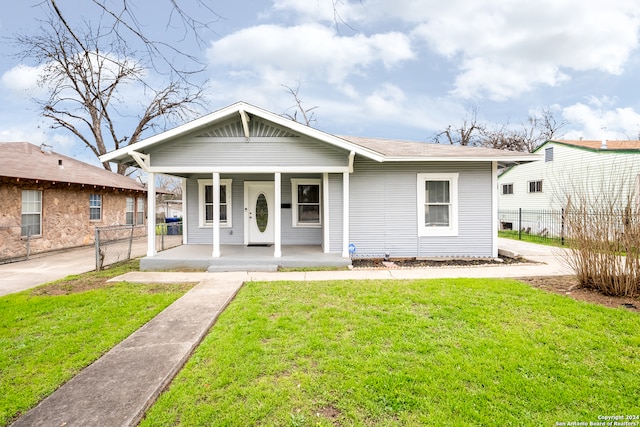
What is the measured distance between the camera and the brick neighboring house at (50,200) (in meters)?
10.1

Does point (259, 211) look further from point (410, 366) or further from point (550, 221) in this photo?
point (550, 221)

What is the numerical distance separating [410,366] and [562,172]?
15634 mm

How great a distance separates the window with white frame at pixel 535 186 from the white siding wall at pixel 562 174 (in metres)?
0.20

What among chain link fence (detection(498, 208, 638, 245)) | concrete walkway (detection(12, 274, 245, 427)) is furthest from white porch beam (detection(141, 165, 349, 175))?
chain link fence (detection(498, 208, 638, 245))

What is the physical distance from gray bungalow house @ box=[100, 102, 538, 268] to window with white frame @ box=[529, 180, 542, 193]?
35.9ft

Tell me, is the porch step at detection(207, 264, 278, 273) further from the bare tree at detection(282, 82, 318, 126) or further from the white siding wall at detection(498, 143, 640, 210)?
the bare tree at detection(282, 82, 318, 126)

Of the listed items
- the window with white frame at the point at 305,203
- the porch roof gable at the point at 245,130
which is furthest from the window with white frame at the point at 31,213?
the window with white frame at the point at 305,203

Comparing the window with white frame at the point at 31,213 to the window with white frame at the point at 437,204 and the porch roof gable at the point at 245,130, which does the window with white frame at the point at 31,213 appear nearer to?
the porch roof gable at the point at 245,130

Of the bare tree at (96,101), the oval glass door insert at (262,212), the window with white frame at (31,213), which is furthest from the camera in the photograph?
the bare tree at (96,101)

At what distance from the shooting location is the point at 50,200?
1150 centimetres

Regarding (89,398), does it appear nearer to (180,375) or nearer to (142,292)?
(180,375)

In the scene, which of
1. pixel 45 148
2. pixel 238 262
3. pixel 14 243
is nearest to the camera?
pixel 238 262

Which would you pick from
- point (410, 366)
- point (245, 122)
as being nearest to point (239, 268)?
point (245, 122)

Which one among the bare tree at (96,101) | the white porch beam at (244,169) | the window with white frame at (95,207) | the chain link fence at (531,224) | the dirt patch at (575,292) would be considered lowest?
the dirt patch at (575,292)
